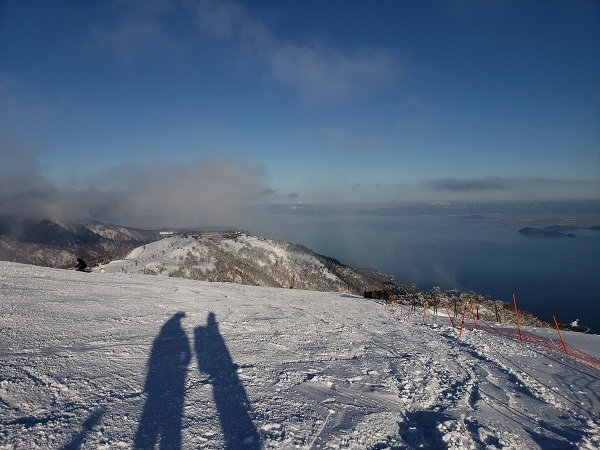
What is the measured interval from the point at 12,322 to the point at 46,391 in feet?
15.2

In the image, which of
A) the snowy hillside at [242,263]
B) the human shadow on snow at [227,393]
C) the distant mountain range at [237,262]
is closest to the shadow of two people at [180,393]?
the human shadow on snow at [227,393]

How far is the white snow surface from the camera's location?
436cm

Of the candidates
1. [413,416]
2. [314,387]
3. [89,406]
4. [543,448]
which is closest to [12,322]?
[89,406]

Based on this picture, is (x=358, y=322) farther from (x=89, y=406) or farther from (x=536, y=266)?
(x=536, y=266)

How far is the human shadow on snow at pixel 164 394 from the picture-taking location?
13.6ft

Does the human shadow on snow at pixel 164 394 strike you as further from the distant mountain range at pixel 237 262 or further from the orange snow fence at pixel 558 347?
the distant mountain range at pixel 237 262

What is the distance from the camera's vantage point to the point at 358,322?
12.4 metres

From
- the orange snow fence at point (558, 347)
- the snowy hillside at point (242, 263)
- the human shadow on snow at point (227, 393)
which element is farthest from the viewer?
the snowy hillside at point (242, 263)

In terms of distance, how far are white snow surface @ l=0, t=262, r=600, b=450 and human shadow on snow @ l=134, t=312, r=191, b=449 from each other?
25 mm

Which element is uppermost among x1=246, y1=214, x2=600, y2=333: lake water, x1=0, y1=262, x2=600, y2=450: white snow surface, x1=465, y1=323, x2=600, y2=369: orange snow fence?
x1=0, y1=262, x2=600, y2=450: white snow surface

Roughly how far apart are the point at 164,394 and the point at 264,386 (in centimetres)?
176

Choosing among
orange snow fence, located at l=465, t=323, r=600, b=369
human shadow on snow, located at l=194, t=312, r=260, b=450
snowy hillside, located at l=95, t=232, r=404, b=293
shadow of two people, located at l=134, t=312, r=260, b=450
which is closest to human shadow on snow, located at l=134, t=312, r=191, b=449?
shadow of two people, located at l=134, t=312, r=260, b=450

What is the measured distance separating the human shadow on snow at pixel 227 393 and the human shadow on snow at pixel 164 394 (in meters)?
0.45

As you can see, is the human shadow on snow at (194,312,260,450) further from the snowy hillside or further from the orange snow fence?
the snowy hillside
